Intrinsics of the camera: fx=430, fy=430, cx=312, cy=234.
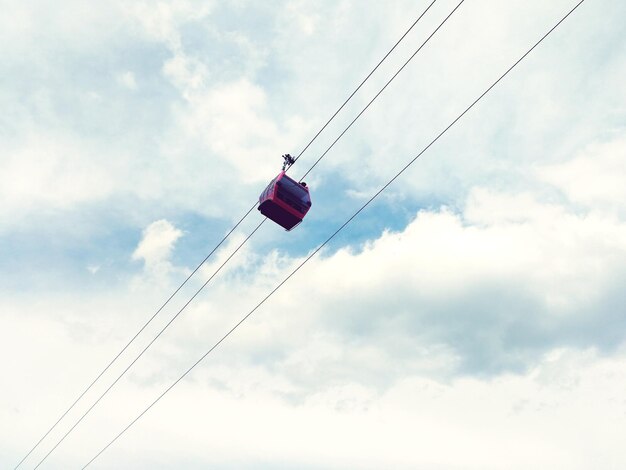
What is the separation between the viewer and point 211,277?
16391 mm

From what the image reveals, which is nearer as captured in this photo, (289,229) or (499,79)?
(499,79)

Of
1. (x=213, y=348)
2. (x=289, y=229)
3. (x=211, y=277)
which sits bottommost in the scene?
(x=213, y=348)

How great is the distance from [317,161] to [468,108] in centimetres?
477

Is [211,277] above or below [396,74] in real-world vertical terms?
below

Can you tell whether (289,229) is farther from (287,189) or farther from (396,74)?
(396,74)

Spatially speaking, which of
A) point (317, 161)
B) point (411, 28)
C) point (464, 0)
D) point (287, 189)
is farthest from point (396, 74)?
point (287, 189)

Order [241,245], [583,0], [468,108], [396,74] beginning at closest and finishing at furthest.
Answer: [583,0]
[468,108]
[396,74]
[241,245]

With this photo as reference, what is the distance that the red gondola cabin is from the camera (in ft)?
58.7

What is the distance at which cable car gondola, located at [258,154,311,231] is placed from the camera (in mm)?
17906

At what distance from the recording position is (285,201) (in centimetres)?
1797

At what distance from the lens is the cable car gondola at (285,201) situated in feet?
58.7

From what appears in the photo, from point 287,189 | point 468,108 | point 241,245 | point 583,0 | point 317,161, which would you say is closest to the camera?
point 583,0

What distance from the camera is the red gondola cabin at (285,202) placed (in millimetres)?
17891

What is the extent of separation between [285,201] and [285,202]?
46mm
